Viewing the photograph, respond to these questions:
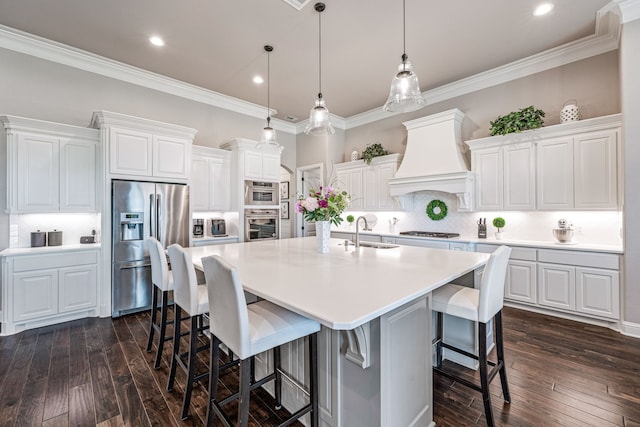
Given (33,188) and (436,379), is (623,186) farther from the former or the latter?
(33,188)

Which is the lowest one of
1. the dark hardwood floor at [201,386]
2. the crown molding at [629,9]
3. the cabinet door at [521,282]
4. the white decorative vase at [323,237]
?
the dark hardwood floor at [201,386]

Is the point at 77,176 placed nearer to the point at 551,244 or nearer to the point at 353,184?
the point at 353,184

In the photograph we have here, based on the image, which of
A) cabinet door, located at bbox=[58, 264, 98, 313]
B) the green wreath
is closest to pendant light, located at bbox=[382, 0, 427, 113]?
the green wreath

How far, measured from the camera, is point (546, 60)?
3736 mm

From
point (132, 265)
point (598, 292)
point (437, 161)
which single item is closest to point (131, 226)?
point (132, 265)

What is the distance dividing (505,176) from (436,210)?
3.96 feet

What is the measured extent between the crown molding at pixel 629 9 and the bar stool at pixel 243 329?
4.12 m

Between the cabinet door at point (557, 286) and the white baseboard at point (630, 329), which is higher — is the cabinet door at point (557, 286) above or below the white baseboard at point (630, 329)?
above

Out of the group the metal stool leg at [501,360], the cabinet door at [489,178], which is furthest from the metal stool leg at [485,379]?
the cabinet door at [489,178]

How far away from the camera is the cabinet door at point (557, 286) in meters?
3.24

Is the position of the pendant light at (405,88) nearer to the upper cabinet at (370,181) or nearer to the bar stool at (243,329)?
the bar stool at (243,329)

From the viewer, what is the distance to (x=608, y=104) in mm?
3363

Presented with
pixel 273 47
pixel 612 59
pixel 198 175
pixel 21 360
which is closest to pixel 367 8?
pixel 273 47

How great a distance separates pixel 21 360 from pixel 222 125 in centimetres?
406
